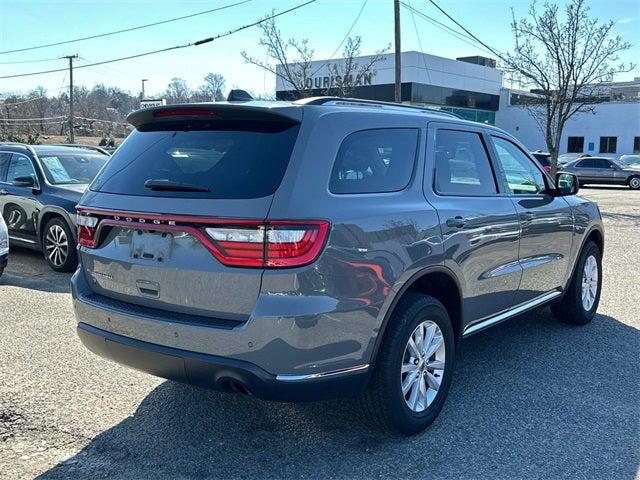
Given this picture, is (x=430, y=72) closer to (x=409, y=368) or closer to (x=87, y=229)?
(x=409, y=368)

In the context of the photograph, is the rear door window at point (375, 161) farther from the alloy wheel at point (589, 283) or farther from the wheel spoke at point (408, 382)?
the alloy wheel at point (589, 283)

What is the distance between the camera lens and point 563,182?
5.41m

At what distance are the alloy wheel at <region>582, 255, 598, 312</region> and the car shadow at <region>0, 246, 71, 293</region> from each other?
565 centimetres

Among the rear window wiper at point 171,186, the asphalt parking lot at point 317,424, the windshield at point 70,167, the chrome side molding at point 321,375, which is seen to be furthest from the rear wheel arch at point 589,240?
the windshield at point 70,167

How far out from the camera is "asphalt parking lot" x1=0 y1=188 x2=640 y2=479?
3283mm

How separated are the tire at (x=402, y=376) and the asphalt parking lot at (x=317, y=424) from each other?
0.14 m

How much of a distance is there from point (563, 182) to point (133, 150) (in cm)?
371

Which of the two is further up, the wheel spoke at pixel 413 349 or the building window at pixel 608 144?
the building window at pixel 608 144

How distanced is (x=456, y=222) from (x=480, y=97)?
152 ft

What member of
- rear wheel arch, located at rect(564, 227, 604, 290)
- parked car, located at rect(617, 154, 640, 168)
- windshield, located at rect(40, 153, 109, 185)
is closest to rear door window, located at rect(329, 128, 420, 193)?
rear wheel arch, located at rect(564, 227, 604, 290)

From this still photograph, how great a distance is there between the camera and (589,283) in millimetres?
6023

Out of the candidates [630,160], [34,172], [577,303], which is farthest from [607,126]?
[34,172]

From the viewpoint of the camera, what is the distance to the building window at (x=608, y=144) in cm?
4438

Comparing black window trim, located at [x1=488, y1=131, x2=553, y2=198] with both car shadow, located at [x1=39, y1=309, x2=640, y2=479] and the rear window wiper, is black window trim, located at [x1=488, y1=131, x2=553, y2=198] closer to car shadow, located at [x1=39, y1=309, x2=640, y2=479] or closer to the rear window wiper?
car shadow, located at [x1=39, y1=309, x2=640, y2=479]
